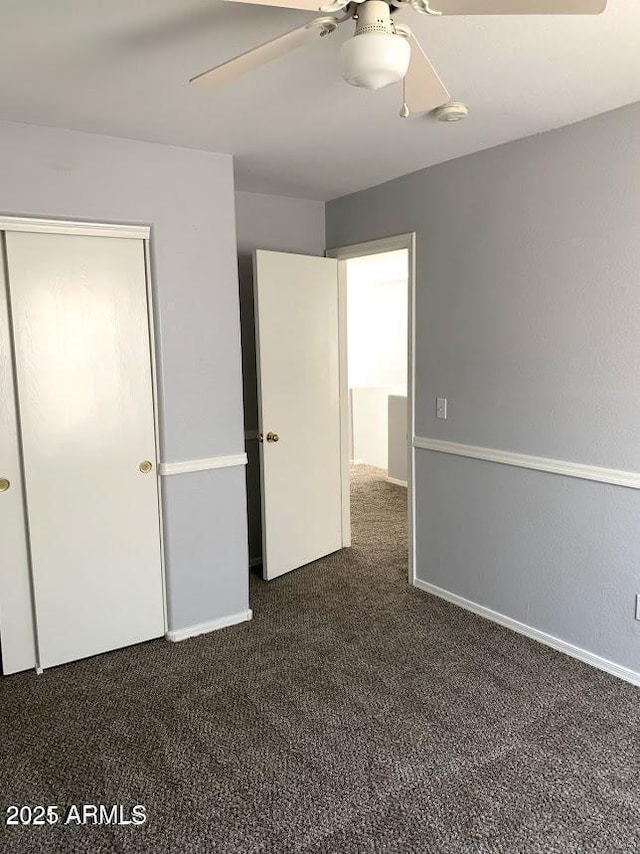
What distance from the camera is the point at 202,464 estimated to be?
3.16 m

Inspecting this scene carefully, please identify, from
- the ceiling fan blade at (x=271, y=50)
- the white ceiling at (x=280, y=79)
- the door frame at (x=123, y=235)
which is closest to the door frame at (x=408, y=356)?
the white ceiling at (x=280, y=79)

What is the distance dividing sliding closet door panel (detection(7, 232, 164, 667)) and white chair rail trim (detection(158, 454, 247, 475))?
70 millimetres

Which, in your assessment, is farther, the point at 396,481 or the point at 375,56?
the point at 396,481

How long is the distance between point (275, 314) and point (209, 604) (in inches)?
67.3

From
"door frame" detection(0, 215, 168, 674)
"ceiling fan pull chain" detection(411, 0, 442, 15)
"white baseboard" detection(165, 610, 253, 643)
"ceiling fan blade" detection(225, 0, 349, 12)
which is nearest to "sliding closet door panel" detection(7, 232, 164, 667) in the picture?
"door frame" detection(0, 215, 168, 674)

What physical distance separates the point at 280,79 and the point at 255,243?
1874 millimetres

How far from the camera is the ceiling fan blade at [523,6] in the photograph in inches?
52.5

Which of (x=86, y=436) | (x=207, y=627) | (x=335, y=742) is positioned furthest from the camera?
(x=207, y=627)

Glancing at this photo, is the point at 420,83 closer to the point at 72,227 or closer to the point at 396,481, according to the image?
the point at 72,227

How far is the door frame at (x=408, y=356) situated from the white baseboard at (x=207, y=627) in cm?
108

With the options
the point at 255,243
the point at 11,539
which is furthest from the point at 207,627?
the point at 255,243

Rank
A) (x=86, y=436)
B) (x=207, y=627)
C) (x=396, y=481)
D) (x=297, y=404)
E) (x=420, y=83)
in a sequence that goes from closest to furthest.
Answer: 1. (x=420, y=83)
2. (x=86, y=436)
3. (x=207, y=627)
4. (x=297, y=404)
5. (x=396, y=481)

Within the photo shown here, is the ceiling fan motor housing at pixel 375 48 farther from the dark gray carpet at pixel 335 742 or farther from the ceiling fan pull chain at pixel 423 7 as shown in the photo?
the dark gray carpet at pixel 335 742

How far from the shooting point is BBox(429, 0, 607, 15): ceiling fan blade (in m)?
1.33
